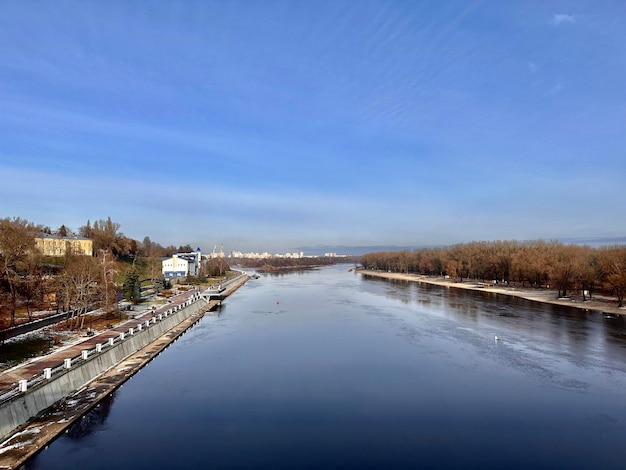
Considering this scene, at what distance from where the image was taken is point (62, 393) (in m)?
16.4

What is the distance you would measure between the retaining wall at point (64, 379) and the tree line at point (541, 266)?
157 ft

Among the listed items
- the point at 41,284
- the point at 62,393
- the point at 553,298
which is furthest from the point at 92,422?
the point at 553,298

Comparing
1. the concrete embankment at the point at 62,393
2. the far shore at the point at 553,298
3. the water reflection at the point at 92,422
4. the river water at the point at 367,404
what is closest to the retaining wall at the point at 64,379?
the concrete embankment at the point at 62,393

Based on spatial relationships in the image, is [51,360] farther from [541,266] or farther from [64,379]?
[541,266]

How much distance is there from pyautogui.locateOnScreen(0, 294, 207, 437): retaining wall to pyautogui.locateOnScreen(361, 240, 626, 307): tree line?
4788 centimetres

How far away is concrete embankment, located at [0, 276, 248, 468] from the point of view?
42.3 feet

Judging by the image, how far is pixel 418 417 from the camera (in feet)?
53.9

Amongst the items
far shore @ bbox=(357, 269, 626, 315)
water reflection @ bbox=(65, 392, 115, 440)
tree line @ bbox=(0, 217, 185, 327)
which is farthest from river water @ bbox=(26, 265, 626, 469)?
far shore @ bbox=(357, 269, 626, 315)

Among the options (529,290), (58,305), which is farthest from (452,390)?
(529,290)

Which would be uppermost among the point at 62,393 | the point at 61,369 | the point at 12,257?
the point at 12,257

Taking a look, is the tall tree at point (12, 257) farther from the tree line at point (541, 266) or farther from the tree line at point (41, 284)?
the tree line at point (541, 266)

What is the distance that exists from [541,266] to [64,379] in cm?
6535

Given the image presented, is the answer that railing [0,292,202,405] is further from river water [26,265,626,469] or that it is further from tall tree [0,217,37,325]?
tall tree [0,217,37,325]

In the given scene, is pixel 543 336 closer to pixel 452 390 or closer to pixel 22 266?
pixel 452 390
